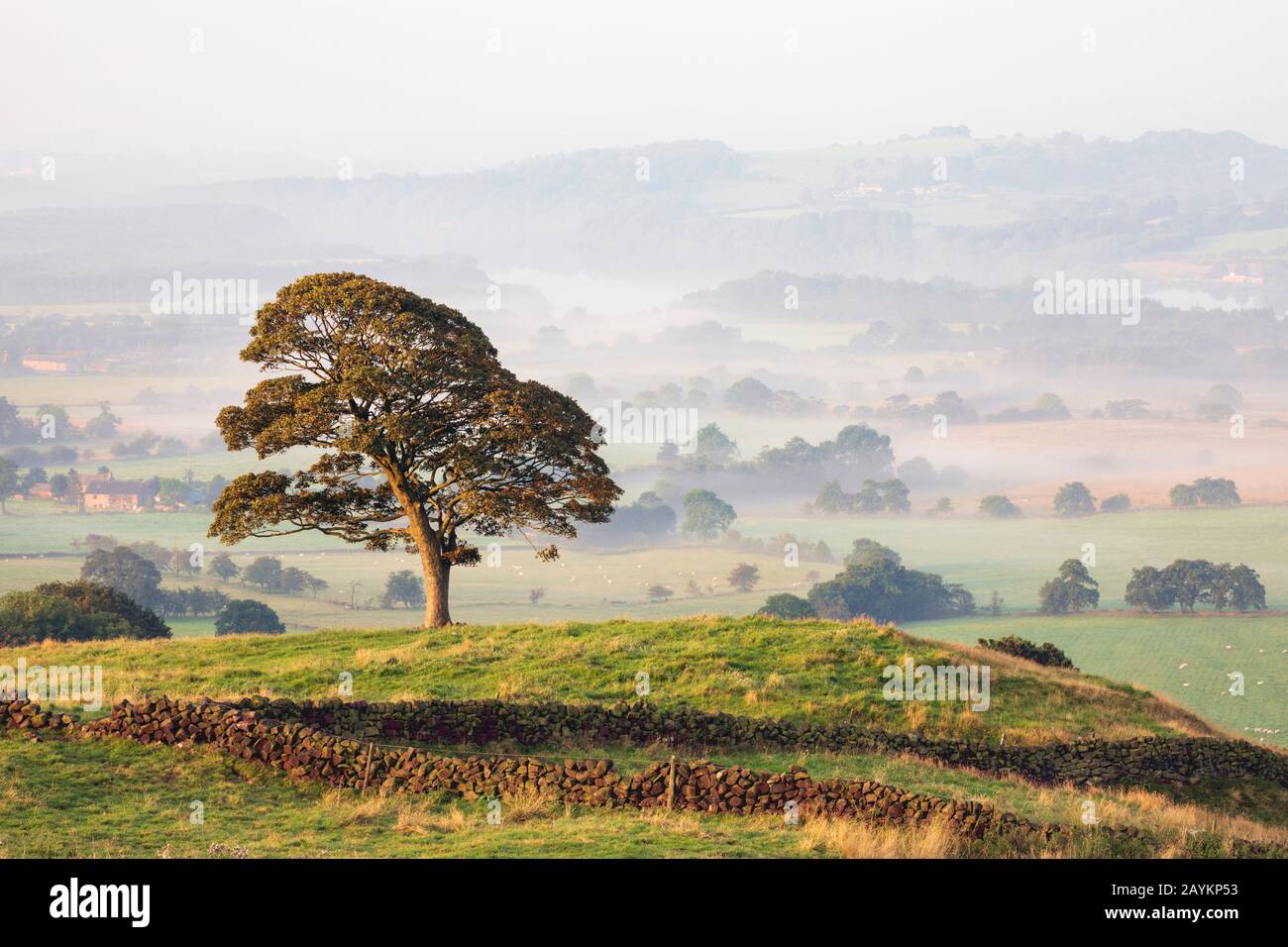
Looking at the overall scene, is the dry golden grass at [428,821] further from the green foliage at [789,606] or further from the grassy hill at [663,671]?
the green foliage at [789,606]

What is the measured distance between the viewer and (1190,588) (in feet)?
612

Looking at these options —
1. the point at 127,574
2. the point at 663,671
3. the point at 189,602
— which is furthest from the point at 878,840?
the point at 127,574

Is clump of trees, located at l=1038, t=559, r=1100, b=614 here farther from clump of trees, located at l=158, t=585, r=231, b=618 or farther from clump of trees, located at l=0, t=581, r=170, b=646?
clump of trees, located at l=0, t=581, r=170, b=646

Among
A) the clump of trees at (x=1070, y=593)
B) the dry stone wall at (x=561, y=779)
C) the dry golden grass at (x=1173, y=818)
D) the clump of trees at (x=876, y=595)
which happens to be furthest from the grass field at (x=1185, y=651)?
the dry stone wall at (x=561, y=779)

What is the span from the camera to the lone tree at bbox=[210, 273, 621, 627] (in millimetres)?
45562

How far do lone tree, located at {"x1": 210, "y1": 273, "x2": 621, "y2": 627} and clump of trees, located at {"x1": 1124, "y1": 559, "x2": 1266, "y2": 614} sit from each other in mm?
155537

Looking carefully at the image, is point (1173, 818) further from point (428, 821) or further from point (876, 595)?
point (876, 595)

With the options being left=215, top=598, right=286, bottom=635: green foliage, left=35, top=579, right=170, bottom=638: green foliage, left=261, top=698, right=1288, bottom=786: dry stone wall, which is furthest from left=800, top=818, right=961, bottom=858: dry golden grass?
left=215, top=598, right=286, bottom=635: green foliage

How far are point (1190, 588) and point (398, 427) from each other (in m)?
165

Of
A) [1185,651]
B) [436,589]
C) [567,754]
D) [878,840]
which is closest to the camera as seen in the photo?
[878,840]

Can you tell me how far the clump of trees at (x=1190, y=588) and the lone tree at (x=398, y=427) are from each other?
156 metres
